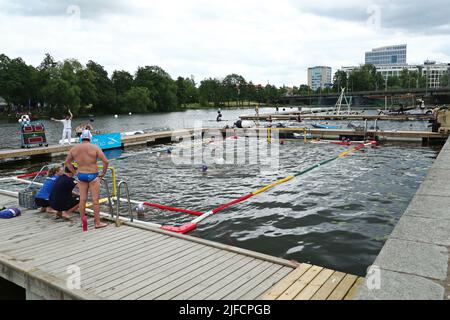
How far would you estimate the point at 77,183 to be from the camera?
877 centimetres

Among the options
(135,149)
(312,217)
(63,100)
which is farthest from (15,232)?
(63,100)

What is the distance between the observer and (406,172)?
665 inches

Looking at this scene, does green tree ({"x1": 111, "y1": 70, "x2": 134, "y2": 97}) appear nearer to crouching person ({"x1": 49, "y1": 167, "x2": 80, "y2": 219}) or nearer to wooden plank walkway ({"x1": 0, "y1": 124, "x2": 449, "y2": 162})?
wooden plank walkway ({"x1": 0, "y1": 124, "x2": 449, "y2": 162})

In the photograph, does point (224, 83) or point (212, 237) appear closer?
point (212, 237)

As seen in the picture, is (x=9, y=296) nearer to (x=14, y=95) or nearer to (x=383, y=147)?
(x=383, y=147)

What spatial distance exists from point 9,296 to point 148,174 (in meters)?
10.9

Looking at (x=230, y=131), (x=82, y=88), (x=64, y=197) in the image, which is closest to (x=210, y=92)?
(x=82, y=88)

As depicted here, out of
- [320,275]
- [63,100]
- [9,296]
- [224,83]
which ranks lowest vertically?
[9,296]

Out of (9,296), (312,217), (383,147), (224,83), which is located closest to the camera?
(9,296)

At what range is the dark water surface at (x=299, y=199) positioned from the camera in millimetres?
8748

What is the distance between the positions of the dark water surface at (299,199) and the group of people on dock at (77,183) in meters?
2.58

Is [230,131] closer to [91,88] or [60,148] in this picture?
[60,148]
